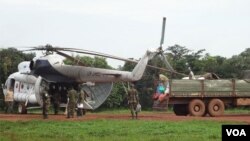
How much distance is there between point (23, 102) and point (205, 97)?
10.4m

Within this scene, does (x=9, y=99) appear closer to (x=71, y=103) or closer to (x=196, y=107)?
(x=71, y=103)

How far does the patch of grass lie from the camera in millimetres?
14467

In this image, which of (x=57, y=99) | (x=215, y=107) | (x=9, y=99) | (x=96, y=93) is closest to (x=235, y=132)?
(x=215, y=107)

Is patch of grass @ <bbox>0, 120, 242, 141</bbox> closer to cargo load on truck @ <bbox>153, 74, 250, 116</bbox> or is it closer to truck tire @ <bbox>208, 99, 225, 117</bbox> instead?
cargo load on truck @ <bbox>153, 74, 250, 116</bbox>

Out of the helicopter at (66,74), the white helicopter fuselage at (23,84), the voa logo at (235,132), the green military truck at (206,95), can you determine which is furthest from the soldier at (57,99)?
the voa logo at (235,132)

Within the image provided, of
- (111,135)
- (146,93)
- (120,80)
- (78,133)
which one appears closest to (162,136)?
(111,135)

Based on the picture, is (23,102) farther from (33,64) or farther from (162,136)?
(162,136)

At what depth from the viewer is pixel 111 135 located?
15.2 m

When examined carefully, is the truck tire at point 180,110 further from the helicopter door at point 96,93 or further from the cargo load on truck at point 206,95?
the helicopter door at point 96,93

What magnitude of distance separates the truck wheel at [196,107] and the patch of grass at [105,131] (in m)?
7.61

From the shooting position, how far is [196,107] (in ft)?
88.7

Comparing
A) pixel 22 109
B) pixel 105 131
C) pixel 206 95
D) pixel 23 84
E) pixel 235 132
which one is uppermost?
pixel 23 84

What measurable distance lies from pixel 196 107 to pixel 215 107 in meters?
1.05

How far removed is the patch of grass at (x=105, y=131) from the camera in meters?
14.5
